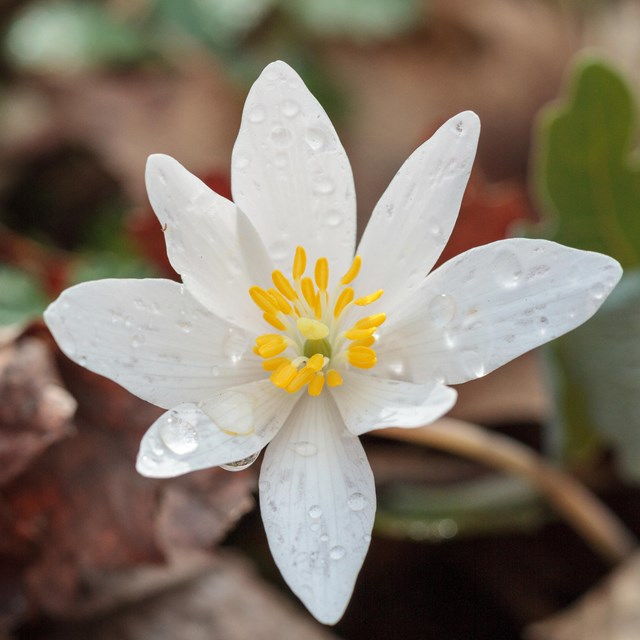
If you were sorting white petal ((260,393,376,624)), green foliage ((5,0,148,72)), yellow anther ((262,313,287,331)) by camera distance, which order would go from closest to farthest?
1. white petal ((260,393,376,624))
2. yellow anther ((262,313,287,331))
3. green foliage ((5,0,148,72))

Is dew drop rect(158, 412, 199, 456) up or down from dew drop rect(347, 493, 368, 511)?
up

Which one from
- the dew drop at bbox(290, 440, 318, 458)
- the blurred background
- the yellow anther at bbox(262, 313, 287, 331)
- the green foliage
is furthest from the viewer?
the green foliage

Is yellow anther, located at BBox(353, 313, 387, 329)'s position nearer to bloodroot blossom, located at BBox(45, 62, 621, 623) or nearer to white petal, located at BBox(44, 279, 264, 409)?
bloodroot blossom, located at BBox(45, 62, 621, 623)

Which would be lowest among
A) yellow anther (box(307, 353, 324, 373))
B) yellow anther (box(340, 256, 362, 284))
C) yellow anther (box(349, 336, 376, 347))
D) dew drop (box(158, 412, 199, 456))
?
yellow anther (box(307, 353, 324, 373))

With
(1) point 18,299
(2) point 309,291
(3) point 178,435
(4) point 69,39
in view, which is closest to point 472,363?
(2) point 309,291

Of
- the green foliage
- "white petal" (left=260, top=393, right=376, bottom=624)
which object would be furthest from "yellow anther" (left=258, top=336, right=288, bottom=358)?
the green foliage

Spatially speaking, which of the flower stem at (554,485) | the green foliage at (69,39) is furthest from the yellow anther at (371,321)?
the green foliage at (69,39)
